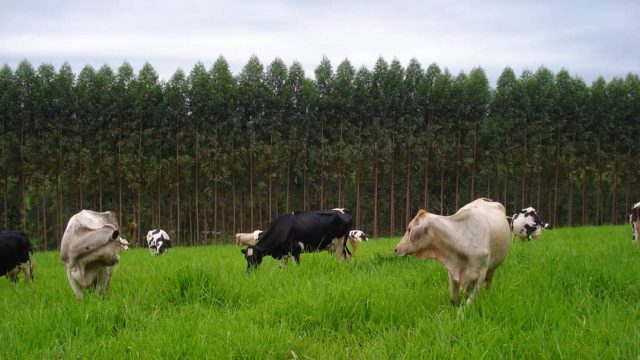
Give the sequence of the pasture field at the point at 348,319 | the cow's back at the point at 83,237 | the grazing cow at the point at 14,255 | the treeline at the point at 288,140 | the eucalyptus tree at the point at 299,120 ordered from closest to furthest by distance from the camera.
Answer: the pasture field at the point at 348,319
the cow's back at the point at 83,237
the grazing cow at the point at 14,255
the treeline at the point at 288,140
the eucalyptus tree at the point at 299,120

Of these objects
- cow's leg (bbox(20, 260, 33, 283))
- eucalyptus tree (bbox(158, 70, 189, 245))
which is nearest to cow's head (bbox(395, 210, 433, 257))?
cow's leg (bbox(20, 260, 33, 283))

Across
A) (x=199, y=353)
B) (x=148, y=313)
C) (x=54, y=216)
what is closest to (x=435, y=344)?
(x=199, y=353)

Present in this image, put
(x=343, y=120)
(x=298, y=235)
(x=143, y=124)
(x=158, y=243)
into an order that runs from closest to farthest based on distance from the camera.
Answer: (x=298, y=235) → (x=158, y=243) → (x=143, y=124) → (x=343, y=120)

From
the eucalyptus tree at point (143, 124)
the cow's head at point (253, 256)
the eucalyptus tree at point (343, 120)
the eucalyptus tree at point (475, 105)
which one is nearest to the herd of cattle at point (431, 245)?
the cow's head at point (253, 256)

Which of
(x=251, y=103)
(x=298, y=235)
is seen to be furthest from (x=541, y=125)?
(x=298, y=235)

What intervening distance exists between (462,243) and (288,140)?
31.4 metres

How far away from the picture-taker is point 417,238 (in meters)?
5.64

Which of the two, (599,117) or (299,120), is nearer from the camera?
(299,120)

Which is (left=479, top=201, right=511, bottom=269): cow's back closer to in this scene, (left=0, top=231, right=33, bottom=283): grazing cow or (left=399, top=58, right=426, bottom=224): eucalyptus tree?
(left=0, top=231, right=33, bottom=283): grazing cow

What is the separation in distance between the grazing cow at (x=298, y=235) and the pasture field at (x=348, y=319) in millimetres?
3522

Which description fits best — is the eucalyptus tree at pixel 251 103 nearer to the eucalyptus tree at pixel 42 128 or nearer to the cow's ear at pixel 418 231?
the eucalyptus tree at pixel 42 128

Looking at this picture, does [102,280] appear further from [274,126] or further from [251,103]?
[251,103]

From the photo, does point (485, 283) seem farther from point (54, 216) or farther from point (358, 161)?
point (54, 216)

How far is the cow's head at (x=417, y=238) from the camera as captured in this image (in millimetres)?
5605
